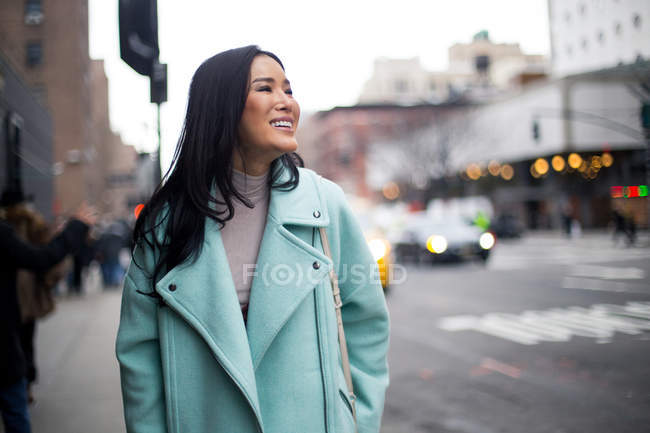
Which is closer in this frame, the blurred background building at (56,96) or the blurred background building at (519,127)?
the blurred background building at (519,127)

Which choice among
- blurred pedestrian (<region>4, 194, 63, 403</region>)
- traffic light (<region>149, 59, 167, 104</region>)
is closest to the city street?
blurred pedestrian (<region>4, 194, 63, 403</region>)

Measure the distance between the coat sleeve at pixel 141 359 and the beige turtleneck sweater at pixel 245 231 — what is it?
0.27 m

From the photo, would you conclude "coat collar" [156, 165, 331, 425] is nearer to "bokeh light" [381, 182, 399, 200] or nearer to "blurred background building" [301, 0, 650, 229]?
"blurred background building" [301, 0, 650, 229]

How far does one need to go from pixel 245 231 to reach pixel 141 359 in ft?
1.76

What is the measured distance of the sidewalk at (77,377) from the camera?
4.62 meters

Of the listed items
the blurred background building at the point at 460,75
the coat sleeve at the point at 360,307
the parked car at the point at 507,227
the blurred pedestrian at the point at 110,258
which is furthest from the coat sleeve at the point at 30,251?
the parked car at the point at 507,227

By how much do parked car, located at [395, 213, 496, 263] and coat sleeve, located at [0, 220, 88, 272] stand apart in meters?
15.4

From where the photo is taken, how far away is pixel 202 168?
1.89 meters

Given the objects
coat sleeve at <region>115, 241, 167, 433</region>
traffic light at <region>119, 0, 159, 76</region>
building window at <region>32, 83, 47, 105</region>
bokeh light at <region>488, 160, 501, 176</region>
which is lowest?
coat sleeve at <region>115, 241, 167, 433</region>

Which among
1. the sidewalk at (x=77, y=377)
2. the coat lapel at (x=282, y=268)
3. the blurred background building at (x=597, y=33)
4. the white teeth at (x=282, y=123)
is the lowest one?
the sidewalk at (x=77, y=377)

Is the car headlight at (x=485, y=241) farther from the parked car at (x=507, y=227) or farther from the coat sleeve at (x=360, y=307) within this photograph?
the parked car at (x=507, y=227)

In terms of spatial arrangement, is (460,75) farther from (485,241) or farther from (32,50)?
(32,50)

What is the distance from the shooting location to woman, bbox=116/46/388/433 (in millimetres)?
1749

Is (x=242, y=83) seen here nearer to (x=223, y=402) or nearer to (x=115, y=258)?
(x=223, y=402)
